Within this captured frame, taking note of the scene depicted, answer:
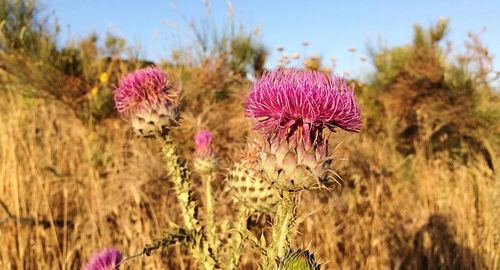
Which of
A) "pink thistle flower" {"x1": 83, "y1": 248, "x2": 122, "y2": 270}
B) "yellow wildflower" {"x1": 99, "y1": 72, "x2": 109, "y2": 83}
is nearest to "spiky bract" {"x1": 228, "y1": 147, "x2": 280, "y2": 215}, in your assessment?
"pink thistle flower" {"x1": 83, "y1": 248, "x2": 122, "y2": 270}

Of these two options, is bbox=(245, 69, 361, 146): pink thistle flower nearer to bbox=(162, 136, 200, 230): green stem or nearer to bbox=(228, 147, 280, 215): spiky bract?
bbox=(228, 147, 280, 215): spiky bract

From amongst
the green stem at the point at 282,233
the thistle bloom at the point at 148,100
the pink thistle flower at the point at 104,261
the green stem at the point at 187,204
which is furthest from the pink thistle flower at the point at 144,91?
the green stem at the point at 282,233

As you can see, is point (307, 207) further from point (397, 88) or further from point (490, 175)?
Result: point (397, 88)

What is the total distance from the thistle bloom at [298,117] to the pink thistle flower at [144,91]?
3.11ft

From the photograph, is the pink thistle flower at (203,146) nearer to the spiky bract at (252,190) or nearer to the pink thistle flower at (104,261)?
the spiky bract at (252,190)

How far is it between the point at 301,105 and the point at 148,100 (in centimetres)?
116

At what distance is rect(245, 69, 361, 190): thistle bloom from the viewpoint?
1.43 metres

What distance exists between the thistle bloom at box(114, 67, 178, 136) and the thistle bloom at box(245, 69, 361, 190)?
0.89m

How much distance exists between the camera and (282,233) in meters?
1.35

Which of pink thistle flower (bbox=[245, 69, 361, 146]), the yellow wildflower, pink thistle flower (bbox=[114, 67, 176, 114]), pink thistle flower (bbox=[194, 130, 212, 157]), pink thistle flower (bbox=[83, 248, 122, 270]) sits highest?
the yellow wildflower

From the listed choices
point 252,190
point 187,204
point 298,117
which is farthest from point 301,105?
point 187,204

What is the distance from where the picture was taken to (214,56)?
6488mm

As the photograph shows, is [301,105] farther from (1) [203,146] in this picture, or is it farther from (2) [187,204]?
(1) [203,146]

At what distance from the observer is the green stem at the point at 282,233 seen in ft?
4.39
